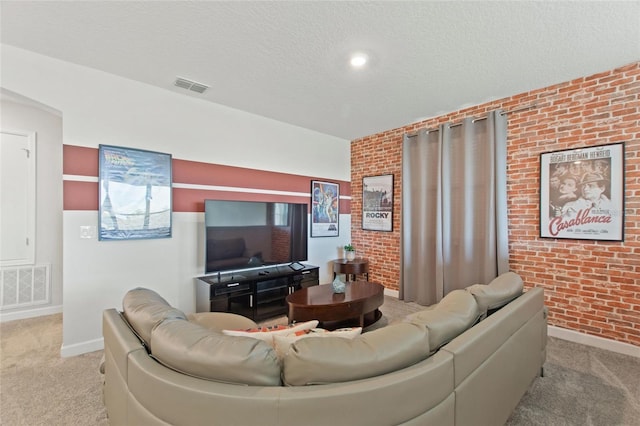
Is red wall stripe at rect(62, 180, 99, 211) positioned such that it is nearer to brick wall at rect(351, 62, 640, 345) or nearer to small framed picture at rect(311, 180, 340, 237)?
small framed picture at rect(311, 180, 340, 237)

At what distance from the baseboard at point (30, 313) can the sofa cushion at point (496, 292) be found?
16.5 ft

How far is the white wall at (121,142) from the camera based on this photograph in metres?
2.64

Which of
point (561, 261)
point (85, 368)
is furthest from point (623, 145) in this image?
point (85, 368)

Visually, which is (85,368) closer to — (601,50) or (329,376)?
(329,376)

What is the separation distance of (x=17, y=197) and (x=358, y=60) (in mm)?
4587

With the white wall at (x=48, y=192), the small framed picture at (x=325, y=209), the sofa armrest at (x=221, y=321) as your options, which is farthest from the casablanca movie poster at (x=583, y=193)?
the white wall at (x=48, y=192)

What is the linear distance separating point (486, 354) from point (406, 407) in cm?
69

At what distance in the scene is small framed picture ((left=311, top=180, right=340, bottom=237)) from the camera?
188 inches

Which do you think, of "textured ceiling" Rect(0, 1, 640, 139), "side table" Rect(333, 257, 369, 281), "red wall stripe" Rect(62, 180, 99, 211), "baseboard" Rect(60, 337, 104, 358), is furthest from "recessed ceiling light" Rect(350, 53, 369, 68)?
"baseboard" Rect(60, 337, 104, 358)

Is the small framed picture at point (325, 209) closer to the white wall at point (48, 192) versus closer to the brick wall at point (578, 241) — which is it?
the brick wall at point (578, 241)

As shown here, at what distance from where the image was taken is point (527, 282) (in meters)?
3.25

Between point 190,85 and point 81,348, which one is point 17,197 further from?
point 190,85

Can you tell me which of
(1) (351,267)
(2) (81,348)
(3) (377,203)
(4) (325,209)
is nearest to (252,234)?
(4) (325,209)

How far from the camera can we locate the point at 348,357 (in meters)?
1.08
